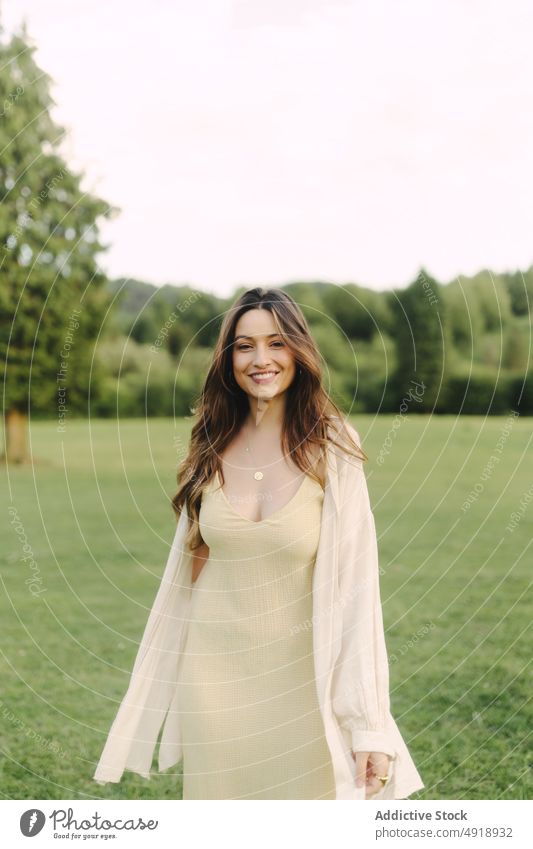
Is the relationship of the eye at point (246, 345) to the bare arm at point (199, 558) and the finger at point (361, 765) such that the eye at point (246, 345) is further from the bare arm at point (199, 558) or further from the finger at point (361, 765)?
the finger at point (361, 765)

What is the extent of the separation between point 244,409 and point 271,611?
2.31ft

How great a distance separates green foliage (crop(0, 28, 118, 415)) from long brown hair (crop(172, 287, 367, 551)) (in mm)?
12103

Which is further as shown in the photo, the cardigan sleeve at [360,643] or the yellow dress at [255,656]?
the yellow dress at [255,656]

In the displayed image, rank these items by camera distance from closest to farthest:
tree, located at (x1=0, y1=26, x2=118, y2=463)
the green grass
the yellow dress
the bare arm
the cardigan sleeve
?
the cardigan sleeve → the yellow dress → the bare arm → the green grass → tree, located at (x1=0, y1=26, x2=118, y2=463)

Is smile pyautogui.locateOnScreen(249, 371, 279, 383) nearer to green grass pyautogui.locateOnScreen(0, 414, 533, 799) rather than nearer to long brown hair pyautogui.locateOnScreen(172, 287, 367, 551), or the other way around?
long brown hair pyautogui.locateOnScreen(172, 287, 367, 551)

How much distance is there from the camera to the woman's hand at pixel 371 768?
109 inches

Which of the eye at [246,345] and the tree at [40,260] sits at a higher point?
the tree at [40,260]

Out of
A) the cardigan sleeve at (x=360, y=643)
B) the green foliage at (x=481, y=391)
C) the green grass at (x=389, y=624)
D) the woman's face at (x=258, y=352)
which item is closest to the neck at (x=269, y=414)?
the woman's face at (x=258, y=352)

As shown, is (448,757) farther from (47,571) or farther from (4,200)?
(4,200)

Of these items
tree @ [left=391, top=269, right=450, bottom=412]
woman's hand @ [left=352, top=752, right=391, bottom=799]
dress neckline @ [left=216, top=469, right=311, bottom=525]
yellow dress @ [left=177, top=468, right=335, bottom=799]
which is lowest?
woman's hand @ [left=352, top=752, right=391, bottom=799]

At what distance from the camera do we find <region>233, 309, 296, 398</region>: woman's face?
2.92 m

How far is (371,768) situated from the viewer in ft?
9.14
